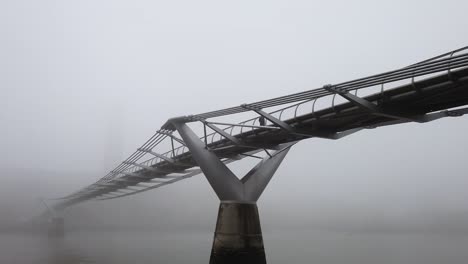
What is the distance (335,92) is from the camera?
15195mm

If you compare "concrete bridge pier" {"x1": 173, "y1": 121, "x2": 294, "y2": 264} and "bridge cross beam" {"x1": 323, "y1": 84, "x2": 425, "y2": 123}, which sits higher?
"bridge cross beam" {"x1": 323, "y1": 84, "x2": 425, "y2": 123}

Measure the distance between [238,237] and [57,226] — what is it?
215ft

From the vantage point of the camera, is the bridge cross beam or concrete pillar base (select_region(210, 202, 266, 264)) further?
concrete pillar base (select_region(210, 202, 266, 264))

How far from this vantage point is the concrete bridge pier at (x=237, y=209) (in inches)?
771

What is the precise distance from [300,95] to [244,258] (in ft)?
23.1

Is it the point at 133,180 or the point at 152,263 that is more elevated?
the point at 133,180

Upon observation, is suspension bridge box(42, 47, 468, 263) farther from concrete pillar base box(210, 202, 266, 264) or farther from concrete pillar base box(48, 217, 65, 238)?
concrete pillar base box(48, 217, 65, 238)

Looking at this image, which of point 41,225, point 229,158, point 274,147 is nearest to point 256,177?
point 274,147

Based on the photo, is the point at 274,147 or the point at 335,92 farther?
the point at 274,147

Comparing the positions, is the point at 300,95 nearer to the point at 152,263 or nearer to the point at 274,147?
the point at 274,147

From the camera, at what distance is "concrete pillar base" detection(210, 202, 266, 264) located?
1948cm

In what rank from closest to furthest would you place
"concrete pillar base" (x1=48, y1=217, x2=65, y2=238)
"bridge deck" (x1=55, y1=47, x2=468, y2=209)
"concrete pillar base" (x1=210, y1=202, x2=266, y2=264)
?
"bridge deck" (x1=55, y1=47, x2=468, y2=209) → "concrete pillar base" (x1=210, y1=202, x2=266, y2=264) → "concrete pillar base" (x1=48, y1=217, x2=65, y2=238)

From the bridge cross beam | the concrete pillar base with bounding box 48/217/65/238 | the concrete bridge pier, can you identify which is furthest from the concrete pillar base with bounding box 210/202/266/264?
the concrete pillar base with bounding box 48/217/65/238

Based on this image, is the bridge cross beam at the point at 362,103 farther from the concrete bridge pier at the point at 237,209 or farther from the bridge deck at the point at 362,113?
the concrete bridge pier at the point at 237,209
